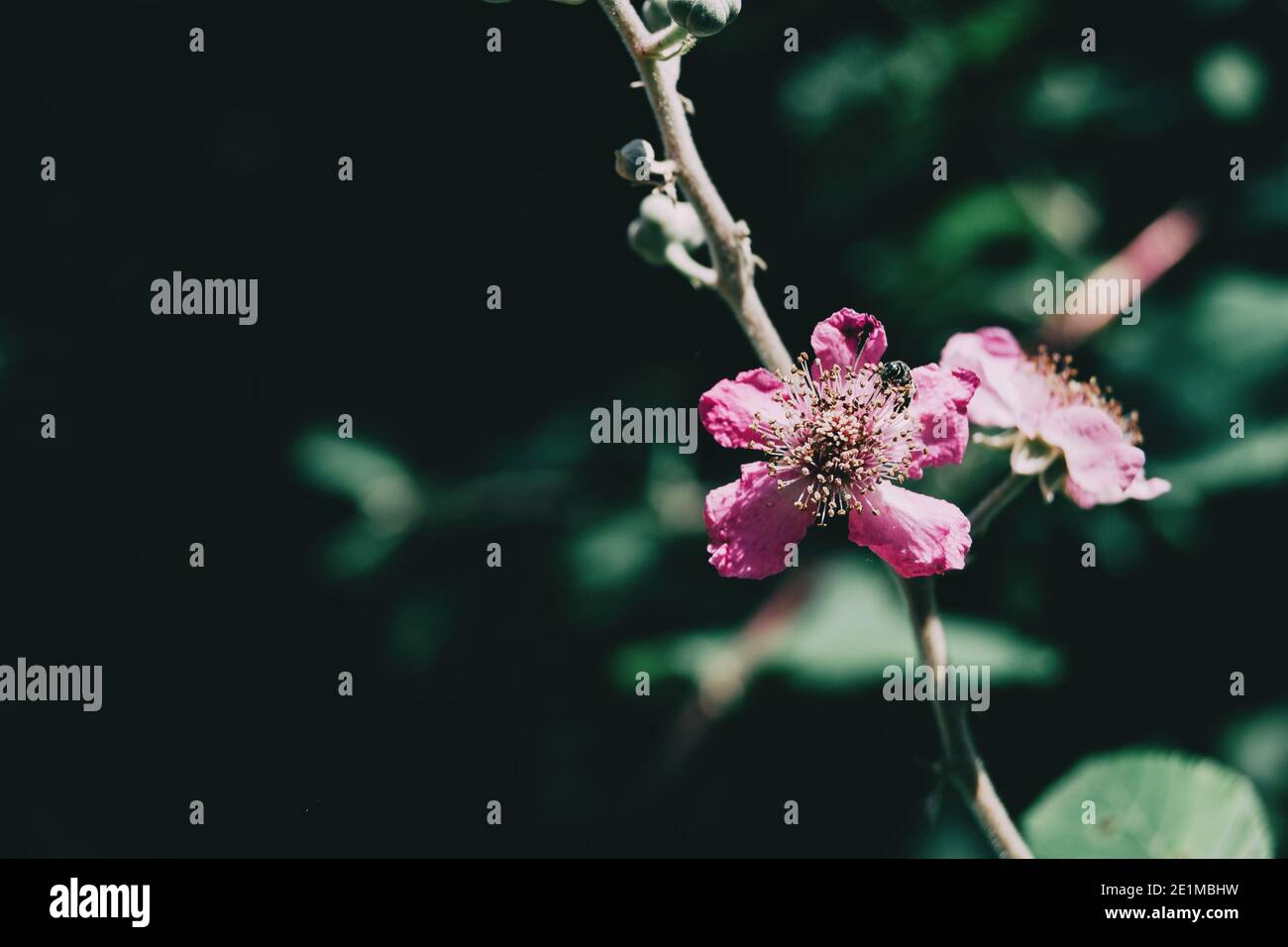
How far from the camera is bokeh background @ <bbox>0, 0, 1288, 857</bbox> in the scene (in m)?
2.45

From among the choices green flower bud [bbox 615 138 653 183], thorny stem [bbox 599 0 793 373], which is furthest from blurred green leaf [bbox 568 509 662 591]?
green flower bud [bbox 615 138 653 183]

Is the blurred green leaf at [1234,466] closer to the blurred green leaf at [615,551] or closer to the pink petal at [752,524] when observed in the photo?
the blurred green leaf at [615,551]

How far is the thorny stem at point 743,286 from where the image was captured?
129 centimetres

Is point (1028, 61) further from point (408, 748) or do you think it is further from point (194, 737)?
point (194, 737)

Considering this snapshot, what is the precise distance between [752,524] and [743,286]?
0.29 m

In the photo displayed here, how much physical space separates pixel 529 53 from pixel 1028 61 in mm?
1239

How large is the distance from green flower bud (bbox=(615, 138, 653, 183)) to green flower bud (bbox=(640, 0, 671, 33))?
0.24 m

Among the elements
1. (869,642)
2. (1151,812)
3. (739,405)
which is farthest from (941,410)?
(869,642)

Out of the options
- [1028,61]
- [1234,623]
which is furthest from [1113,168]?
[1234,623]

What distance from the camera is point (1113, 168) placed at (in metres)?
2.69

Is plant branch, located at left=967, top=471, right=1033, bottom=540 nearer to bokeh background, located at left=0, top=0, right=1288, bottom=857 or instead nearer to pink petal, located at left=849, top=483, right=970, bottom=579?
pink petal, located at left=849, top=483, right=970, bottom=579

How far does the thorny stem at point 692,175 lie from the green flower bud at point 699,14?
0.06 m

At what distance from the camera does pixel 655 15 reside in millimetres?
1446

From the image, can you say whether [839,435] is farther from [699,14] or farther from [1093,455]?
[699,14]
